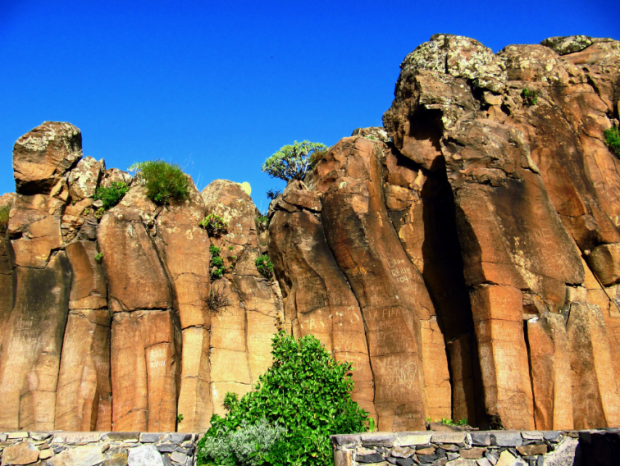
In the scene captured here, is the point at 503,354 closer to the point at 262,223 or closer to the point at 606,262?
the point at 606,262

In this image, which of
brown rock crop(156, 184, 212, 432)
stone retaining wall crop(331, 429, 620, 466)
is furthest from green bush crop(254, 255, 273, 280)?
stone retaining wall crop(331, 429, 620, 466)

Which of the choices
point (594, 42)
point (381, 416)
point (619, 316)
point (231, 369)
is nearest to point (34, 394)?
point (231, 369)

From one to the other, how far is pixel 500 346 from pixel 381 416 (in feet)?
10.3

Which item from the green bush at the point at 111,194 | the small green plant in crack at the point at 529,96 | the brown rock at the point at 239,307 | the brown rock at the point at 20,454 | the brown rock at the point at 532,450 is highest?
the small green plant in crack at the point at 529,96

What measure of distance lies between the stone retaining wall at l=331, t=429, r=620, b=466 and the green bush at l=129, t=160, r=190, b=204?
8.82m

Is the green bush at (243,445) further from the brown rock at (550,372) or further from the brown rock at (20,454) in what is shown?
the brown rock at (550,372)

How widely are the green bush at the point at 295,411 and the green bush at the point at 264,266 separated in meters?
2.45

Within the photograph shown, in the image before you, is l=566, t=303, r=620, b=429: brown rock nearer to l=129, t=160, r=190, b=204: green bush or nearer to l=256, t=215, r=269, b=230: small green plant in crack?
l=256, t=215, r=269, b=230: small green plant in crack

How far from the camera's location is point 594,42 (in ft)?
61.2

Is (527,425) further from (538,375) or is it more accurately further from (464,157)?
(464,157)

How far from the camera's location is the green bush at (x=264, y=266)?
Answer: 52.7ft

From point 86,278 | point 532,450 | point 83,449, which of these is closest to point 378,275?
point 532,450

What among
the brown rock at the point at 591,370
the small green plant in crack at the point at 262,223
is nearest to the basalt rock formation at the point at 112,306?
the small green plant in crack at the point at 262,223

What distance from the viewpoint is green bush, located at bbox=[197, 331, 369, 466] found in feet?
35.7
